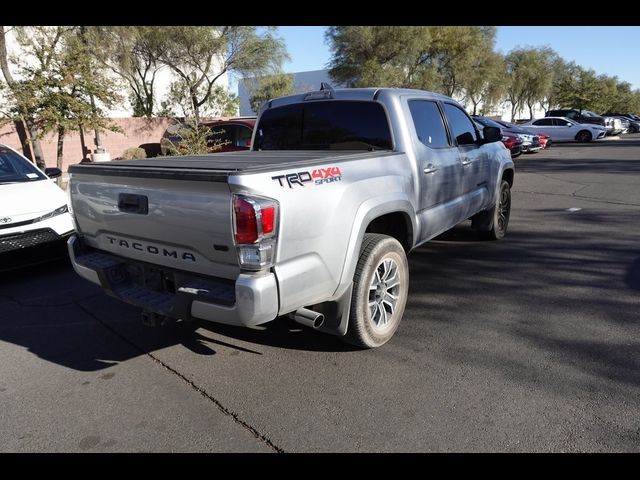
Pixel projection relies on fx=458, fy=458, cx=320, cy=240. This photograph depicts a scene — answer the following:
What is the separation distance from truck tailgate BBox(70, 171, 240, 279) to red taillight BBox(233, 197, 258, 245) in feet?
0.19

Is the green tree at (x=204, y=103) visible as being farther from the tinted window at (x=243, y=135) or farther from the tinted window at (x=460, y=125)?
the tinted window at (x=460, y=125)

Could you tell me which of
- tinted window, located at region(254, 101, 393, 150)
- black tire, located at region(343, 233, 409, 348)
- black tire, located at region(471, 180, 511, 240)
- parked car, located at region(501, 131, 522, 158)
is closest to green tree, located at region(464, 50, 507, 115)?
parked car, located at region(501, 131, 522, 158)

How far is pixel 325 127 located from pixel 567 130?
92.8ft

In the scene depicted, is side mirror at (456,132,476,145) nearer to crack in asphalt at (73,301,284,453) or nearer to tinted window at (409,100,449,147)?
tinted window at (409,100,449,147)

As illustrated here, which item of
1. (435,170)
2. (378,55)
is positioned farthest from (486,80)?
(435,170)

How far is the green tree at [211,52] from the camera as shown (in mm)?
20094

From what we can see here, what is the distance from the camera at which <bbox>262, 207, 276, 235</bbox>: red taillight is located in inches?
98.6

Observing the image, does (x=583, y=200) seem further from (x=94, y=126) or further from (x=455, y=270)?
(x=94, y=126)

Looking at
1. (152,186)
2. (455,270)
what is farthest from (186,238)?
(455,270)

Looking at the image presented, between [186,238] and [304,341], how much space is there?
1411 mm

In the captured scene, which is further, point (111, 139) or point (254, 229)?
point (111, 139)

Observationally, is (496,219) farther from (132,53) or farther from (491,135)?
(132,53)

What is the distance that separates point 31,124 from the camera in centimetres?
1275

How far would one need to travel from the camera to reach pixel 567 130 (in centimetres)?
2775
